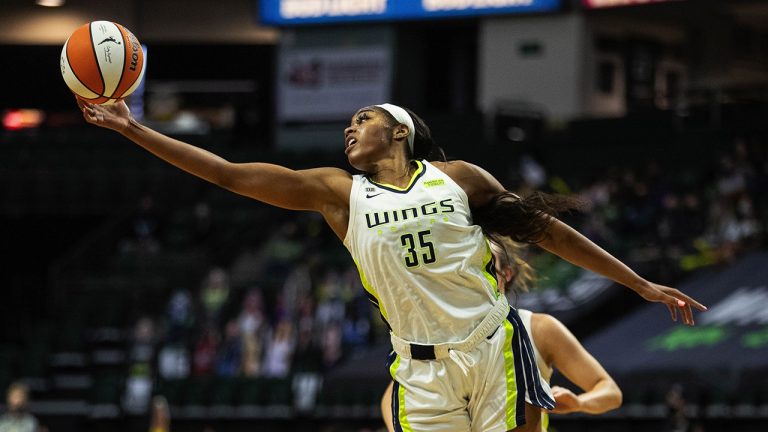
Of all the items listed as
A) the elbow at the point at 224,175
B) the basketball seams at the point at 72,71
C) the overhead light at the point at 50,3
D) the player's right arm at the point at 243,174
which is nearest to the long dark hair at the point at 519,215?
the player's right arm at the point at 243,174

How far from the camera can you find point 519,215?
17.5 ft

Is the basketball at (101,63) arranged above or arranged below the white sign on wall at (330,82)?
above

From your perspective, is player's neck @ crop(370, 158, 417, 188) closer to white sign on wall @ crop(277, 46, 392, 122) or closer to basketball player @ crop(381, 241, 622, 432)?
basketball player @ crop(381, 241, 622, 432)

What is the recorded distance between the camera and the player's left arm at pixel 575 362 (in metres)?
6.13

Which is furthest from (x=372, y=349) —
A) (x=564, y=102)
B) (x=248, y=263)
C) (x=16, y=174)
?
(x=16, y=174)

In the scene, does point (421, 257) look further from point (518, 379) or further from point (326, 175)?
point (518, 379)

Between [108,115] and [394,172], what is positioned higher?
[108,115]

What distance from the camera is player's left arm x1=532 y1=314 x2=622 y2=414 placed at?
613cm

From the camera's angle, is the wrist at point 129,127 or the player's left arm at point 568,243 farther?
the player's left arm at point 568,243

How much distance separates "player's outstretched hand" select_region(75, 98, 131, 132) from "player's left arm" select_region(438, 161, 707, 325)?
4.08 feet

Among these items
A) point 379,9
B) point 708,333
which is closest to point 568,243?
point 708,333

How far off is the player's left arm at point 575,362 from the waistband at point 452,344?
931mm

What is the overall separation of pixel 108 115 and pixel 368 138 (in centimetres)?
99

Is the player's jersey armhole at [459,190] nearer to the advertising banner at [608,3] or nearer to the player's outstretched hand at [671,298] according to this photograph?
the player's outstretched hand at [671,298]
